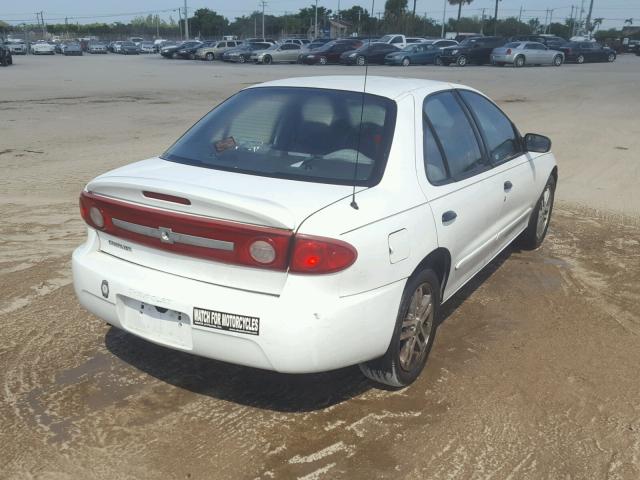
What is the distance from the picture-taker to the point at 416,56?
3741 cm

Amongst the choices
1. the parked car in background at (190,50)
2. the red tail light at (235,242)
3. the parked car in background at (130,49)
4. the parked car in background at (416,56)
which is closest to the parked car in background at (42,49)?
the parked car in background at (130,49)

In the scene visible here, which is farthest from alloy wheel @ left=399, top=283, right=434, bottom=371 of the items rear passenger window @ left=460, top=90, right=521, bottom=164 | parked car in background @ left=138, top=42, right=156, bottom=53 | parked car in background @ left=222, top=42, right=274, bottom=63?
parked car in background @ left=138, top=42, right=156, bottom=53

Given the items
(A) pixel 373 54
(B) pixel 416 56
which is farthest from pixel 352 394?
(B) pixel 416 56

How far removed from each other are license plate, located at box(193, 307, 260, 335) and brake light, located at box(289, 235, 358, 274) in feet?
0.99

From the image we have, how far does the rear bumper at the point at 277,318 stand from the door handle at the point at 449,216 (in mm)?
611

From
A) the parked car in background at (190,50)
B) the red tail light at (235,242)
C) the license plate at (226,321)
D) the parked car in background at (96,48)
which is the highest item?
the red tail light at (235,242)

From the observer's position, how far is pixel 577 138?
1180 centimetres

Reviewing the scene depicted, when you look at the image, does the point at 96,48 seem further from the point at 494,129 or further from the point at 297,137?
the point at 297,137

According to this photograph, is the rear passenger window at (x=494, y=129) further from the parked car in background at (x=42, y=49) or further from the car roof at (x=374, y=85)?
the parked car in background at (x=42, y=49)

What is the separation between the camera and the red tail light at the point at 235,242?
2785mm

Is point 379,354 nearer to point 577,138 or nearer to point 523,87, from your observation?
point 577,138

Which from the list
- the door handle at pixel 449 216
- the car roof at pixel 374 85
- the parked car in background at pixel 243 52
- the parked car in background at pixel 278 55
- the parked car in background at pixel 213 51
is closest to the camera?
the door handle at pixel 449 216

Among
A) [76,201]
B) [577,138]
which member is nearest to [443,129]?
[76,201]

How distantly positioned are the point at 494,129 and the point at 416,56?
113 feet
